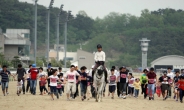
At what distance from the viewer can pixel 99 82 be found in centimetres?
2486

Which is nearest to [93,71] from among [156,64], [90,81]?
[90,81]

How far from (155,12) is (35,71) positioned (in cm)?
14737

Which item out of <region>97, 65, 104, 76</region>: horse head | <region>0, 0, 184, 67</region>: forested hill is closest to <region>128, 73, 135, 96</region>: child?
<region>97, 65, 104, 76</region>: horse head

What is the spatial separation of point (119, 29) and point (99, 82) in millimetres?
133990

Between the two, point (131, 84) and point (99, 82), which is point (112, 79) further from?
point (99, 82)

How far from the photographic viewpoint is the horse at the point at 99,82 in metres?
24.6

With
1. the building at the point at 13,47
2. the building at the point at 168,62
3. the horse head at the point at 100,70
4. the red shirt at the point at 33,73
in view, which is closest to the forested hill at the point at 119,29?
the building at the point at 168,62

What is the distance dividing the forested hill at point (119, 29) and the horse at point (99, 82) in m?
93.1

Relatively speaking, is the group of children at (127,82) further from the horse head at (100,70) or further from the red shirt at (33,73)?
the horse head at (100,70)

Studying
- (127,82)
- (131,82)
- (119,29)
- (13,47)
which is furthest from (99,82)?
(119,29)

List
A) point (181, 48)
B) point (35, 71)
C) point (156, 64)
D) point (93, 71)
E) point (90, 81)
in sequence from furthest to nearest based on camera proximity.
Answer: point (181, 48)
point (156, 64)
point (35, 71)
point (90, 81)
point (93, 71)

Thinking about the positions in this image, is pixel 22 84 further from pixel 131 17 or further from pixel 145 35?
pixel 131 17

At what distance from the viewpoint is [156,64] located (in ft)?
386

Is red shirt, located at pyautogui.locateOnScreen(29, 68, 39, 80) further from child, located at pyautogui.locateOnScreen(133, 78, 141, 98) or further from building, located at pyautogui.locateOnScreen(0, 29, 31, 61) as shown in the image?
building, located at pyautogui.locateOnScreen(0, 29, 31, 61)
